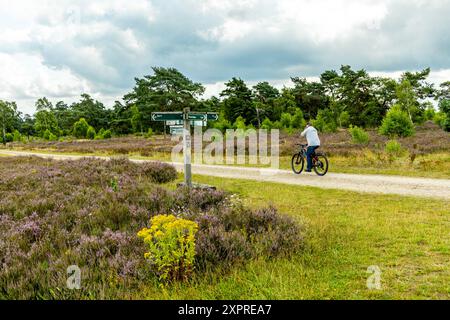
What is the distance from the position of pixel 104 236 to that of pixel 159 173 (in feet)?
27.2

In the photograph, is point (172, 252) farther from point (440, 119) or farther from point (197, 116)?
point (440, 119)

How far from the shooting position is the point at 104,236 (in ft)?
18.9

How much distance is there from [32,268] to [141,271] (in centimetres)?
162

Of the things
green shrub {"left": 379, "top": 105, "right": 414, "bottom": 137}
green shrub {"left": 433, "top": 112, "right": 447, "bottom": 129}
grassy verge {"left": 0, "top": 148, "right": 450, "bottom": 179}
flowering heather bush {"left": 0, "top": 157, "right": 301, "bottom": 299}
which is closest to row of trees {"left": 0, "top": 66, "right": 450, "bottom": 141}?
green shrub {"left": 433, "top": 112, "right": 447, "bottom": 129}

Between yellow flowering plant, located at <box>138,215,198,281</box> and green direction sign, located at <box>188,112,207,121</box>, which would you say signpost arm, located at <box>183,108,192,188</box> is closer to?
green direction sign, located at <box>188,112,207,121</box>

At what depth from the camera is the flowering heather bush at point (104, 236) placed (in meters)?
4.33

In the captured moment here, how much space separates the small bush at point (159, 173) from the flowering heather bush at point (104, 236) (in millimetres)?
3007

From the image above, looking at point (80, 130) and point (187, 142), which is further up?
point (80, 130)

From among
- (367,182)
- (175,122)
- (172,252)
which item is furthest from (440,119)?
(172,252)

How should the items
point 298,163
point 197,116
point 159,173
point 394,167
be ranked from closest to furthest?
point 197,116, point 159,173, point 298,163, point 394,167

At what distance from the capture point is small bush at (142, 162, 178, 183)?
13.6 m

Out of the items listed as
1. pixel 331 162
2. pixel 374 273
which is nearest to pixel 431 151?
pixel 331 162

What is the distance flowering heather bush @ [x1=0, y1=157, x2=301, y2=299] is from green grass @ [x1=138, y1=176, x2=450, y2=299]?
1.18ft
